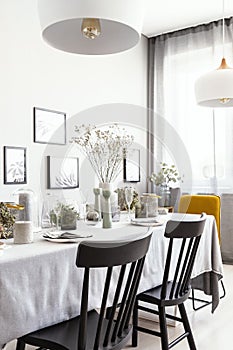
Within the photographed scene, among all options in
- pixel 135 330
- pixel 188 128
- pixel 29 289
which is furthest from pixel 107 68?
pixel 29 289

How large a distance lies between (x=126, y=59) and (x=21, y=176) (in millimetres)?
2329

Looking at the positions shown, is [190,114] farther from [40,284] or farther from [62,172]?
[40,284]

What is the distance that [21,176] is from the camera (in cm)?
378

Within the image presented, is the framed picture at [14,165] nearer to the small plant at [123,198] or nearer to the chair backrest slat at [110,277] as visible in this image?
the small plant at [123,198]

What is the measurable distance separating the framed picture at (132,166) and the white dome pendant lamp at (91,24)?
3223 mm

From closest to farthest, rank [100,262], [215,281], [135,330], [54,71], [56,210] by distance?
[100,262] < [56,210] < [135,330] < [215,281] < [54,71]

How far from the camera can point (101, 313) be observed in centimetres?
145

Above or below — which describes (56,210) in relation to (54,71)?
below

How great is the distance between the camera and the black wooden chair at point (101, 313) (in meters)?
1.41

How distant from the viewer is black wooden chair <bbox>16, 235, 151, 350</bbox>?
1410 mm

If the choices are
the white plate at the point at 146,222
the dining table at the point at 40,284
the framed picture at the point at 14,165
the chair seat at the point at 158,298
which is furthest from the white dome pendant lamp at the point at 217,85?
the framed picture at the point at 14,165

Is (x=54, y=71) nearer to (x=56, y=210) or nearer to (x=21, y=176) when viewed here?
(x=21, y=176)

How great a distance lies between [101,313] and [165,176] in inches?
152

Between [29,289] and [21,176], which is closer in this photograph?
[29,289]
